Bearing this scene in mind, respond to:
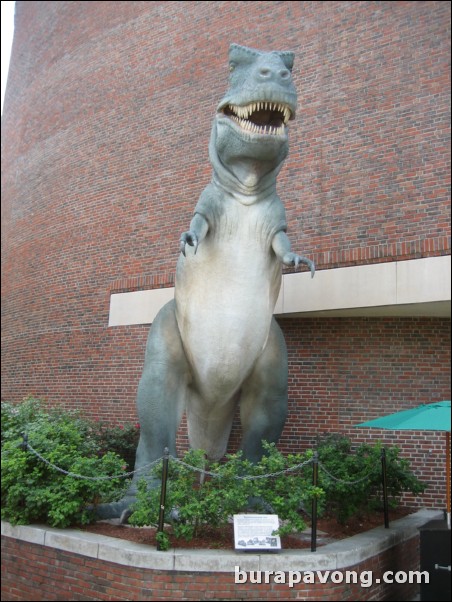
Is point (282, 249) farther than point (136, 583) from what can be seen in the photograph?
Yes

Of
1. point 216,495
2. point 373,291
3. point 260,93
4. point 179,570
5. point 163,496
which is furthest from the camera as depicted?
point 373,291

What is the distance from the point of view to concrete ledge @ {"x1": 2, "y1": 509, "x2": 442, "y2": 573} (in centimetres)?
478

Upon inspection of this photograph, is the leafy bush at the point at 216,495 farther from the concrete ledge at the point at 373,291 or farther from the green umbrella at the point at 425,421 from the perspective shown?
the concrete ledge at the point at 373,291

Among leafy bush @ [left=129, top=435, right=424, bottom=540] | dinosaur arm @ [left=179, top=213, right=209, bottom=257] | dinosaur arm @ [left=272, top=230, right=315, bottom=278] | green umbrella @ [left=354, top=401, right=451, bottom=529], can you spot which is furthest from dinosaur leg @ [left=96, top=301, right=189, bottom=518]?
green umbrella @ [left=354, top=401, right=451, bottom=529]

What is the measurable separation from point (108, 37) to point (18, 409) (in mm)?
8631

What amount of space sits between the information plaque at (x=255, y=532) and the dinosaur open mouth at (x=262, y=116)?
3253mm

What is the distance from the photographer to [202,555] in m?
4.83

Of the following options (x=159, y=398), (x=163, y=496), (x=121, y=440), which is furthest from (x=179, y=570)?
(x=121, y=440)

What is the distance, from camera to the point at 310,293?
9438mm

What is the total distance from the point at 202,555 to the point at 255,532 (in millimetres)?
464

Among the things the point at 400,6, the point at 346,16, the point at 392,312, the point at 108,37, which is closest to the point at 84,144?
the point at 108,37

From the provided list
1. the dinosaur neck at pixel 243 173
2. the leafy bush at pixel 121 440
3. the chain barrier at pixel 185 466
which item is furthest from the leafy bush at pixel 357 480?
the leafy bush at pixel 121 440

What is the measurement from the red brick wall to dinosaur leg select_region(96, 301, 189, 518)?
682 mm

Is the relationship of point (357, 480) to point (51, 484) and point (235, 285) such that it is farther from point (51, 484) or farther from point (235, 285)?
point (51, 484)
